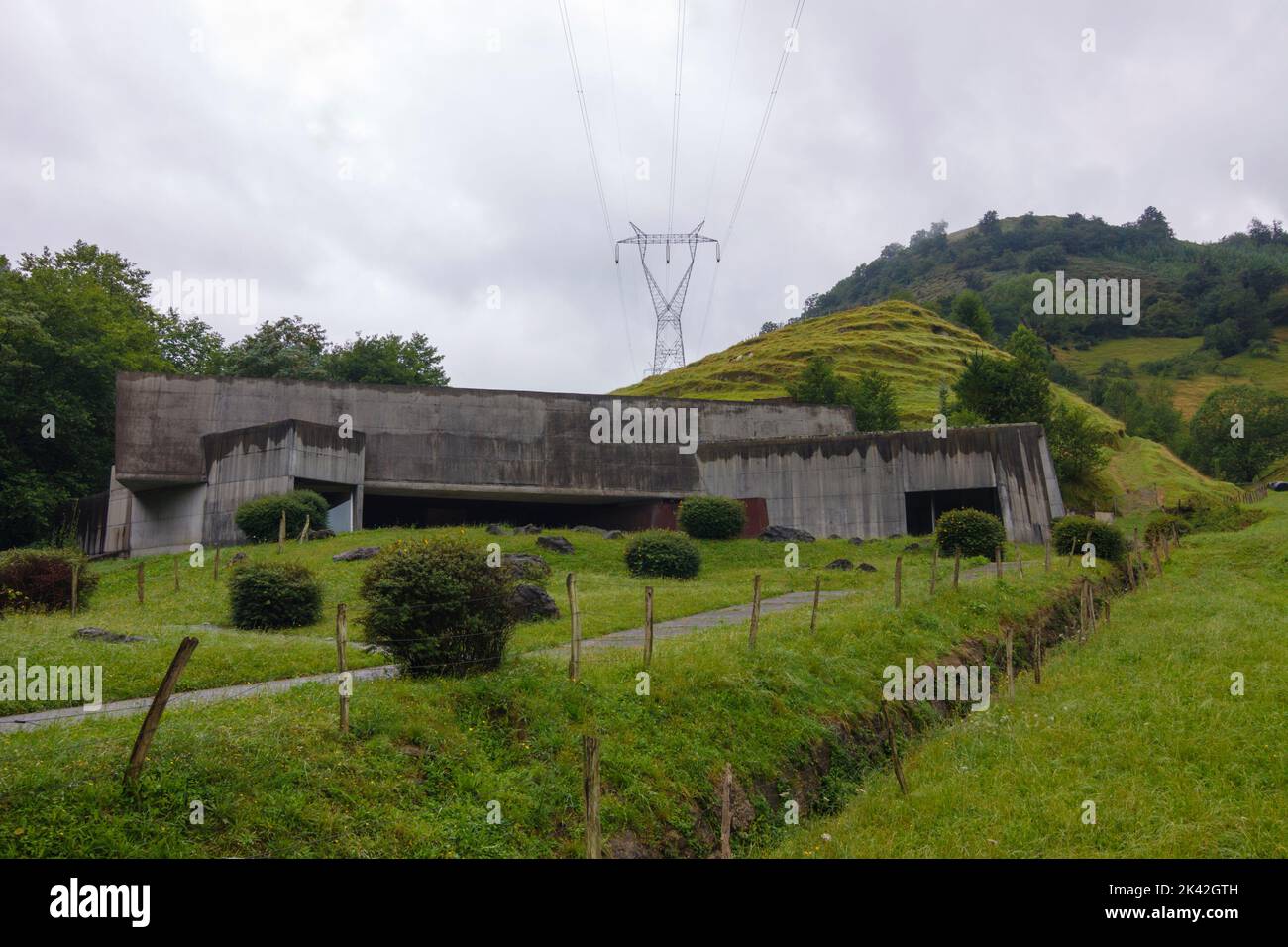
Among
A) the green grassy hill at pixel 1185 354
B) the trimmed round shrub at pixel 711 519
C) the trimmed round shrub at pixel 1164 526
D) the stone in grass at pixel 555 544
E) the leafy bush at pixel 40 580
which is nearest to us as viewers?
the leafy bush at pixel 40 580

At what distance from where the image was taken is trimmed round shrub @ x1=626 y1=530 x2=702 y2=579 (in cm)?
3381

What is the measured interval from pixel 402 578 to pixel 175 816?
18.0 feet

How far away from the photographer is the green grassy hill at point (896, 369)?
68375 millimetres

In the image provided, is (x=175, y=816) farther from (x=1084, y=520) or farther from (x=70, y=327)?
(x=70, y=327)

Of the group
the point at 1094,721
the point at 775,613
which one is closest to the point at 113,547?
the point at 775,613

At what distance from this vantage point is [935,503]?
46312mm

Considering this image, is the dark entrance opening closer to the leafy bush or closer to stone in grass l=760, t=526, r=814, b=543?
stone in grass l=760, t=526, r=814, b=543

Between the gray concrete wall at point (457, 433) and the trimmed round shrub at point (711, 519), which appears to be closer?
the trimmed round shrub at point (711, 519)

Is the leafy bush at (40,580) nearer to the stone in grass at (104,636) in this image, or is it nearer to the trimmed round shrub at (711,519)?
the stone in grass at (104,636)

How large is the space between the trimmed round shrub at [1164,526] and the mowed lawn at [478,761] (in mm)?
28432

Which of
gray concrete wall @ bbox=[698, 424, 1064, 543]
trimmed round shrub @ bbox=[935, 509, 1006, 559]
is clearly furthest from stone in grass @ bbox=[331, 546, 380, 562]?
gray concrete wall @ bbox=[698, 424, 1064, 543]

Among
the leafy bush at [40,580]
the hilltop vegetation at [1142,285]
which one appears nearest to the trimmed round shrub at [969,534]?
the leafy bush at [40,580]

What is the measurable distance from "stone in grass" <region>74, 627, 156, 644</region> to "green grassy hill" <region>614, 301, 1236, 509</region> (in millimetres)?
55095

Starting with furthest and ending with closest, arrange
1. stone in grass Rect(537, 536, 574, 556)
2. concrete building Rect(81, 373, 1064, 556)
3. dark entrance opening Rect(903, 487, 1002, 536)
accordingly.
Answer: dark entrance opening Rect(903, 487, 1002, 536)
concrete building Rect(81, 373, 1064, 556)
stone in grass Rect(537, 536, 574, 556)
